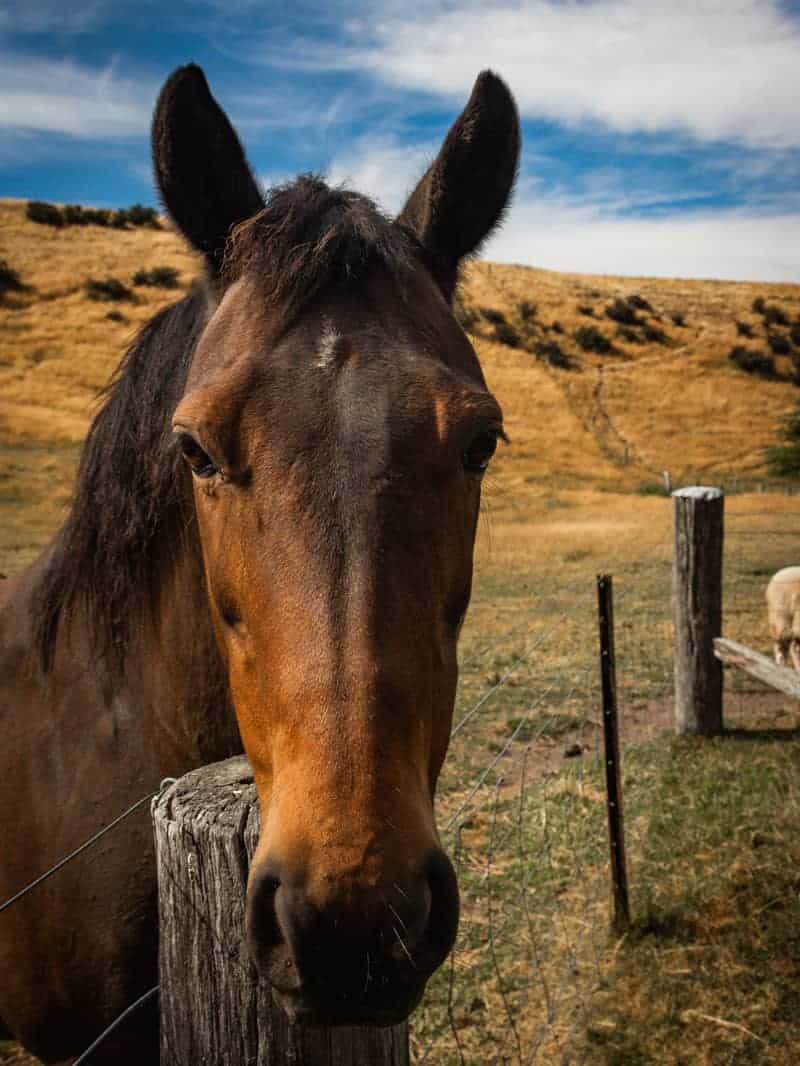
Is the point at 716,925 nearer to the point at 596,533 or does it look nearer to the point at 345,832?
the point at 345,832

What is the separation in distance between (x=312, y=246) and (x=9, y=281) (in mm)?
58316

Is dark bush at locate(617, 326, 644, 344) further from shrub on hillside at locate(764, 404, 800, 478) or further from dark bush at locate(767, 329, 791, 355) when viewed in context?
shrub on hillside at locate(764, 404, 800, 478)

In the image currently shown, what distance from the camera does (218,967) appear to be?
135 cm

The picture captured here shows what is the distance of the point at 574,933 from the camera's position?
163 inches

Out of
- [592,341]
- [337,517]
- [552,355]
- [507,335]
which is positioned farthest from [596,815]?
[592,341]

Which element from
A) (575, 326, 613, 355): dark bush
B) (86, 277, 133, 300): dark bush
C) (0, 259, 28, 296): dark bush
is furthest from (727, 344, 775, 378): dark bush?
(0, 259, 28, 296): dark bush

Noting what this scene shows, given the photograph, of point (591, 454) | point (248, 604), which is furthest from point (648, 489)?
point (248, 604)

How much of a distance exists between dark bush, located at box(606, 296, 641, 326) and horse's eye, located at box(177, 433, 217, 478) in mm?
64218

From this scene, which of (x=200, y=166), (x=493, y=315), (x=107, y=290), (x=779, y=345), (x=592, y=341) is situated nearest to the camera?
(x=200, y=166)

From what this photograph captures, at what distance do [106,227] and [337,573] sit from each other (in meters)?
75.3

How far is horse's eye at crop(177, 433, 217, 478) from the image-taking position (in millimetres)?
1719

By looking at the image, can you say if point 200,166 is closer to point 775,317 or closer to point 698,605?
point 698,605

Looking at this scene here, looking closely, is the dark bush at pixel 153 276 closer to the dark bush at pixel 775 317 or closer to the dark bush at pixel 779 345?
the dark bush at pixel 779 345

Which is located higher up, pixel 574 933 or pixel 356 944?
pixel 356 944
